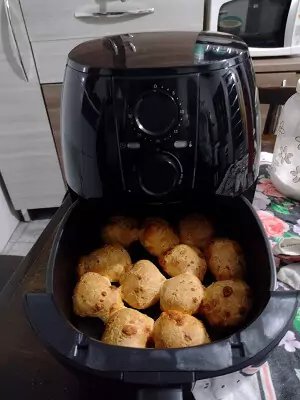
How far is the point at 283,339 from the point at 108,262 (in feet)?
0.75

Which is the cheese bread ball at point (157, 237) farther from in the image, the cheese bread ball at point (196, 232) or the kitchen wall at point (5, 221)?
the kitchen wall at point (5, 221)

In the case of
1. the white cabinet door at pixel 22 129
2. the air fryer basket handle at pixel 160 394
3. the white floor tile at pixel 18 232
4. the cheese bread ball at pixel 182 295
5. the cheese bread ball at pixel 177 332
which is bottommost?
the white floor tile at pixel 18 232

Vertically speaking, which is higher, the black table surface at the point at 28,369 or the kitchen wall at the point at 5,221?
the black table surface at the point at 28,369

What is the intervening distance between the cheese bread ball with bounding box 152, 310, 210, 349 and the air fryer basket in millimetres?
33

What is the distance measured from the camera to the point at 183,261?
396 millimetres

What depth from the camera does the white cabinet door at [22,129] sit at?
3.78ft

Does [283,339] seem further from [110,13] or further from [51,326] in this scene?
[110,13]

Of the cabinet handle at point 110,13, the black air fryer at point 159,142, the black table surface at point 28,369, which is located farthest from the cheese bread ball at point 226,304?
the cabinet handle at point 110,13

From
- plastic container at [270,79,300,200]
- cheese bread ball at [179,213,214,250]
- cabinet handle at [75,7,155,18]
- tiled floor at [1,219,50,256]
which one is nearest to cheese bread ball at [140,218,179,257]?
cheese bread ball at [179,213,214,250]

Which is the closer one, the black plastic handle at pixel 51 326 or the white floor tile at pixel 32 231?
the black plastic handle at pixel 51 326

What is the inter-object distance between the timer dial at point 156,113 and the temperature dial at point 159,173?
0.09 ft

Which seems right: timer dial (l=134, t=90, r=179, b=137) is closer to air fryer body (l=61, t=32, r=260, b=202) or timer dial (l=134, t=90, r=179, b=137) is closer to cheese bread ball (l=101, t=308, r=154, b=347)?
air fryer body (l=61, t=32, r=260, b=202)

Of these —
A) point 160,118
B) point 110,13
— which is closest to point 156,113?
point 160,118

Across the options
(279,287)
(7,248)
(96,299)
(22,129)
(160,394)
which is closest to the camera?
(160,394)
